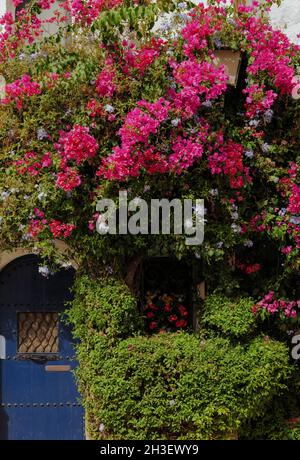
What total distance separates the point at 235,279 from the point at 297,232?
75 centimetres

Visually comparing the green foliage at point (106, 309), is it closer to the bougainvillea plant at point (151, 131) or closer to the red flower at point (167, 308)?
the bougainvillea plant at point (151, 131)

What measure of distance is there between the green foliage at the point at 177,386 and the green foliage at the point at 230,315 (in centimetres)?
17

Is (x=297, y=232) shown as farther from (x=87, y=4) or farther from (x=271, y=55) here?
(x=87, y=4)

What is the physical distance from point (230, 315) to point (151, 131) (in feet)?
5.97

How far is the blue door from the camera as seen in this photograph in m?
8.12

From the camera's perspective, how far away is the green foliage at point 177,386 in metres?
6.95

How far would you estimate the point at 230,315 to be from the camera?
7184 millimetres

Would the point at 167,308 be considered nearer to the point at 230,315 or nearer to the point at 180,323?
the point at 180,323

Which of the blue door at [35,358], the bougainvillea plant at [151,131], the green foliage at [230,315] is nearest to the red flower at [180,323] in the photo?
the green foliage at [230,315]

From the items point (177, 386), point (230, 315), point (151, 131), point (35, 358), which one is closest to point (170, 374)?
point (177, 386)

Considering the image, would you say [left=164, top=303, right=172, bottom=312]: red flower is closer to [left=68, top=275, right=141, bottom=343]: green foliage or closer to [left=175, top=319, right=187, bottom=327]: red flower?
[left=175, top=319, right=187, bottom=327]: red flower

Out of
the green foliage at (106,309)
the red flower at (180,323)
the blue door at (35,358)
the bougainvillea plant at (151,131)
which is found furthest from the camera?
the blue door at (35,358)

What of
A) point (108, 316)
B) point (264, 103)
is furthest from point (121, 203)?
point (264, 103)
